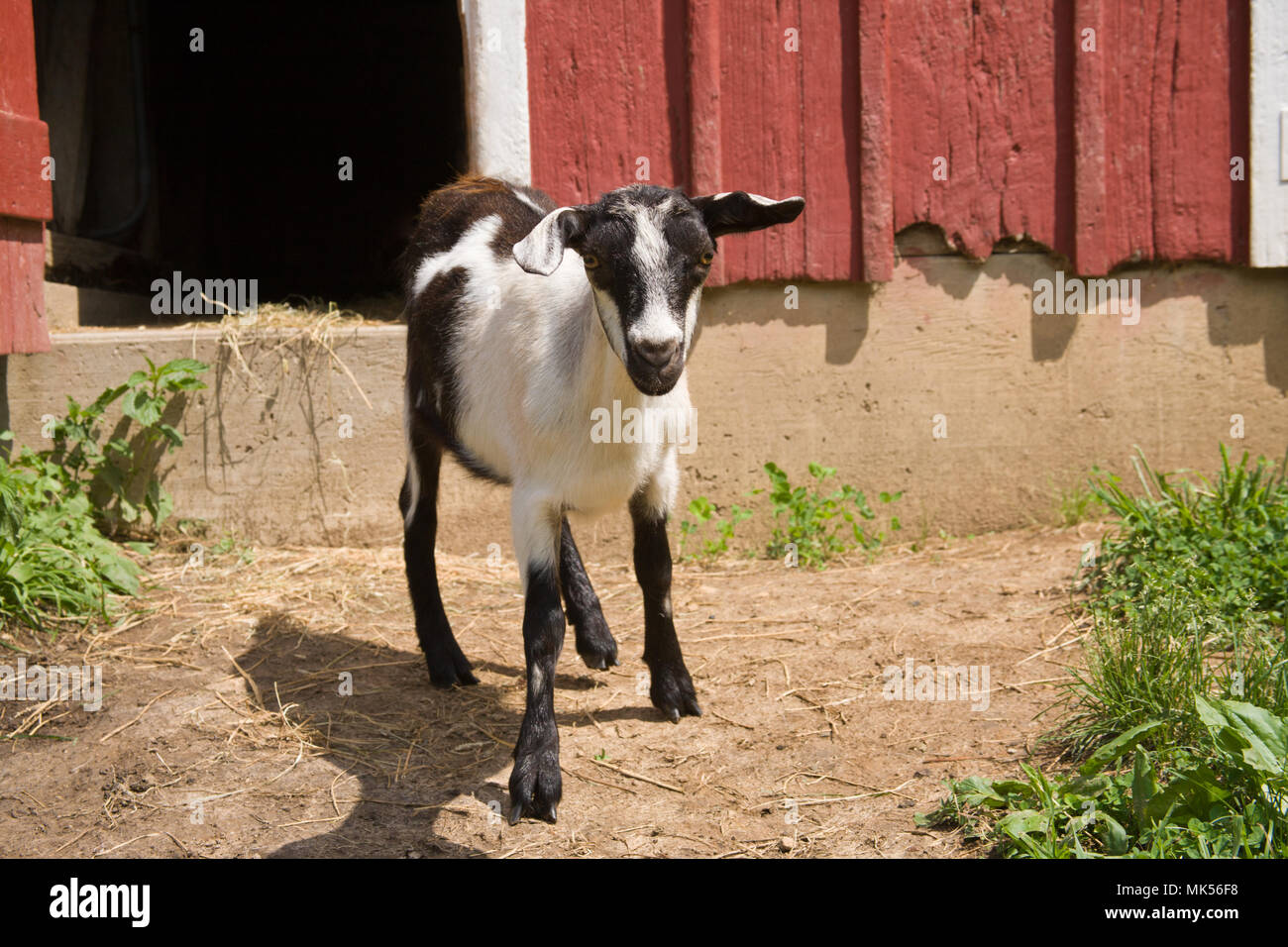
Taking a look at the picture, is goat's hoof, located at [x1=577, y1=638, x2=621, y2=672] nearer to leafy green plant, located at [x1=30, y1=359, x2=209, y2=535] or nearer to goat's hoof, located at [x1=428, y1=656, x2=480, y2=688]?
goat's hoof, located at [x1=428, y1=656, x2=480, y2=688]

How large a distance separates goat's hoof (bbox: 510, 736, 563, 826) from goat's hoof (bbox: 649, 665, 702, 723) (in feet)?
2.26

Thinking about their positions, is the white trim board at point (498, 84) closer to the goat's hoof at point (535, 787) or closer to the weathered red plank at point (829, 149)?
the weathered red plank at point (829, 149)

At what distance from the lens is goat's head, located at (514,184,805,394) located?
9.73 ft

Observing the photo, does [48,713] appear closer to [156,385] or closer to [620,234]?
[156,385]

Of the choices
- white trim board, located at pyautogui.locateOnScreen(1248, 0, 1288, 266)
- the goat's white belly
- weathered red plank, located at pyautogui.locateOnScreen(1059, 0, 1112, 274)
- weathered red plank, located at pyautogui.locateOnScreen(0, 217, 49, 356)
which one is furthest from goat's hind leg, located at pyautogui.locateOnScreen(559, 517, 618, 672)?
white trim board, located at pyautogui.locateOnScreen(1248, 0, 1288, 266)

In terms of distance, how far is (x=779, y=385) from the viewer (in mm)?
5734

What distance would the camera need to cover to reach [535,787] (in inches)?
127

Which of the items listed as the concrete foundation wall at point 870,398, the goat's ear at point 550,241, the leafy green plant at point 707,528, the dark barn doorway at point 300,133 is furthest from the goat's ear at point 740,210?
the dark barn doorway at point 300,133

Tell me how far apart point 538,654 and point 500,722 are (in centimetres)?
66

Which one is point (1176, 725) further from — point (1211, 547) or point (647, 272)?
point (647, 272)

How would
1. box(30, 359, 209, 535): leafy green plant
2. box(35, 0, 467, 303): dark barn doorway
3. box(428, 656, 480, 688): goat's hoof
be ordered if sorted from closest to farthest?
box(428, 656, 480, 688): goat's hoof → box(30, 359, 209, 535): leafy green plant → box(35, 0, 467, 303): dark barn doorway

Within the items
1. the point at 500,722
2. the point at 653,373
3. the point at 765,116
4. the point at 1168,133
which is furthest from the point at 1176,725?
the point at 1168,133

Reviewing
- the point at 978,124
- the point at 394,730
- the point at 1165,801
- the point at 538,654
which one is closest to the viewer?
the point at 1165,801
